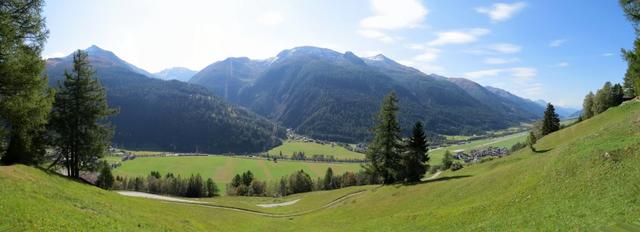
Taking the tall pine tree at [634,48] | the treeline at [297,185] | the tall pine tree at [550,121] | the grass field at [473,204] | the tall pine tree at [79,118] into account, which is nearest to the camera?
the grass field at [473,204]

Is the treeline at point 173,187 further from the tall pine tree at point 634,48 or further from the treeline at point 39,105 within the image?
the tall pine tree at point 634,48

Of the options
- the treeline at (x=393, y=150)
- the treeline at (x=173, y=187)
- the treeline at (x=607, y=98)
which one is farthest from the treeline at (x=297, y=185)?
the treeline at (x=393, y=150)

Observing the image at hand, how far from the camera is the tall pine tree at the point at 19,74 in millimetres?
31172

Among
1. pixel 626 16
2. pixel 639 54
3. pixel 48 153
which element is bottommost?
pixel 48 153

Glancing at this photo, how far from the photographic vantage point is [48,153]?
47.8m

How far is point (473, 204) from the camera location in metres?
33.8

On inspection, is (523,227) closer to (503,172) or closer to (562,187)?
(562,187)

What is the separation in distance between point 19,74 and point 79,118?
1611cm

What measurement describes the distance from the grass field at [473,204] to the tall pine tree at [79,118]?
42.8 feet

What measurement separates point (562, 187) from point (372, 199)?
30.1 m

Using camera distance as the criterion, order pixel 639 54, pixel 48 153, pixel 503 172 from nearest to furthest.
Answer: pixel 639 54 < pixel 503 172 < pixel 48 153

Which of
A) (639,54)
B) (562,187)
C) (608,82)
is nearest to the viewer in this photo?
(562,187)

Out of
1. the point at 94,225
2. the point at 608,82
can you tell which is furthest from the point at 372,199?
the point at 608,82

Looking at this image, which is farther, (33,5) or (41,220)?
(33,5)
